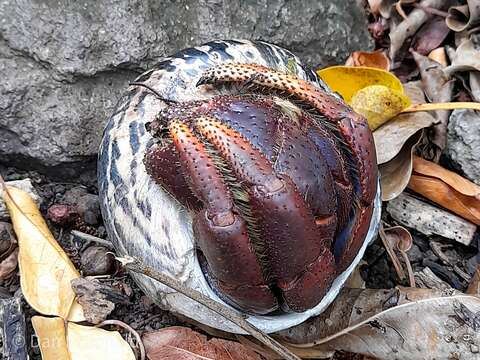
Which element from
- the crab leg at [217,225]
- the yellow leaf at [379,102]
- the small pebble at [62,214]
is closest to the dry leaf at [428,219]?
the yellow leaf at [379,102]

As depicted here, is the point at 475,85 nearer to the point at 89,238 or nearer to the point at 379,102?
the point at 379,102

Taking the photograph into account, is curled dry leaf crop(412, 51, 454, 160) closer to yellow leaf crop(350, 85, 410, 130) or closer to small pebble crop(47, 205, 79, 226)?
yellow leaf crop(350, 85, 410, 130)

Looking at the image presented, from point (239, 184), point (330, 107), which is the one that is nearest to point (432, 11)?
point (330, 107)

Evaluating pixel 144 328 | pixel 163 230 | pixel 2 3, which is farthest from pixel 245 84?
pixel 2 3

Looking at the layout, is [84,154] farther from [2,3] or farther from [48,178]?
[2,3]

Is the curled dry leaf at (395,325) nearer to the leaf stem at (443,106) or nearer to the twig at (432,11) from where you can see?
the leaf stem at (443,106)
